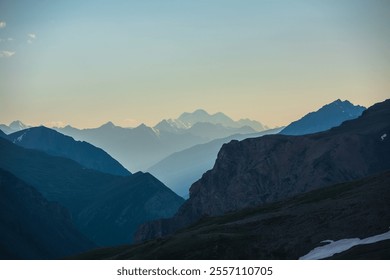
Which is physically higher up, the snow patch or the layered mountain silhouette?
the layered mountain silhouette

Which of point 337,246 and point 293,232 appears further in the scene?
point 293,232

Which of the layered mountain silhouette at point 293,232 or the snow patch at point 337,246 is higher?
the layered mountain silhouette at point 293,232

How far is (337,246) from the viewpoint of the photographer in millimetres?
99438

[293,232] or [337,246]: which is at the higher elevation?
[293,232]

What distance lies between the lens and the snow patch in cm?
9466

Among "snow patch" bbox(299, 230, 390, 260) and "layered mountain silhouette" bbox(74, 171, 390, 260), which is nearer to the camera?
"snow patch" bbox(299, 230, 390, 260)

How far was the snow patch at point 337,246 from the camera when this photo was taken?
9466 cm

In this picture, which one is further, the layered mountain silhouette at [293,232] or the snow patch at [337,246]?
the layered mountain silhouette at [293,232]

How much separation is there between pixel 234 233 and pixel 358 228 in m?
27.1

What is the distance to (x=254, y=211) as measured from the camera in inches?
6757
